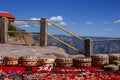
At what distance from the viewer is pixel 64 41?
1409 centimetres

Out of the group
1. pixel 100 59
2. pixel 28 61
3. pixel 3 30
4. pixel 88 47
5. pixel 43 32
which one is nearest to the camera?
pixel 28 61

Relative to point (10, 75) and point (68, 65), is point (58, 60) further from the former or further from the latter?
point (10, 75)

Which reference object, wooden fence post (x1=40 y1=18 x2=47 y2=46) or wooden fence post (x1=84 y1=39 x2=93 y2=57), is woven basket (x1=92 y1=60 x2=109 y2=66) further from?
wooden fence post (x1=40 y1=18 x2=47 y2=46)

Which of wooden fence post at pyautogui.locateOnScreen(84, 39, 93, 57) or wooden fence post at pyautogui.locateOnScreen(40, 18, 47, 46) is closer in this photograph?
wooden fence post at pyautogui.locateOnScreen(84, 39, 93, 57)

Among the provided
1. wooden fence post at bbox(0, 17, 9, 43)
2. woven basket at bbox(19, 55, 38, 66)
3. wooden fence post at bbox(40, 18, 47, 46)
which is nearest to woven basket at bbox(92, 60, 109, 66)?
woven basket at bbox(19, 55, 38, 66)

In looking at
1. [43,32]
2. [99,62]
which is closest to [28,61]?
[99,62]

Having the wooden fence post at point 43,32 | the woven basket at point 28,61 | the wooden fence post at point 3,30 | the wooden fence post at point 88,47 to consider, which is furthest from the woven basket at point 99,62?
the wooden fence post at point 3,30

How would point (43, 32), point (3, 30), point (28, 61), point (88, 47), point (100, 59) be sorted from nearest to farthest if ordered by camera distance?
point (28, 61) < point (100, 59) < point (88, 47) < point (43, 32) < point (3, 30)

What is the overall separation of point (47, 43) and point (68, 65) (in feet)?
27.8

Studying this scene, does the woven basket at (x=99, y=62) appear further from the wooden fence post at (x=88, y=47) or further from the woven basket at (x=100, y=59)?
the wooden fence post at (x=88, y=47)

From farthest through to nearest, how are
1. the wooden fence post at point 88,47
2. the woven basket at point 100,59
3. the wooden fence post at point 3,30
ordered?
the wooden fence post at point 3,30, the wooden fence post at point 88,47, the woven basket at point 100,59

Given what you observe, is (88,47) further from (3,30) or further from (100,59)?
(100,59)

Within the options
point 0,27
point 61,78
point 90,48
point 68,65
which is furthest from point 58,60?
point 0,27

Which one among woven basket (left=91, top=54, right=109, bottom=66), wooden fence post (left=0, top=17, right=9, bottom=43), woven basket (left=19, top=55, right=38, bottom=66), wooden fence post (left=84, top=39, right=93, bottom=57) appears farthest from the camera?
wooden fence post (left=0, top=17, right=9, bottom=43)
